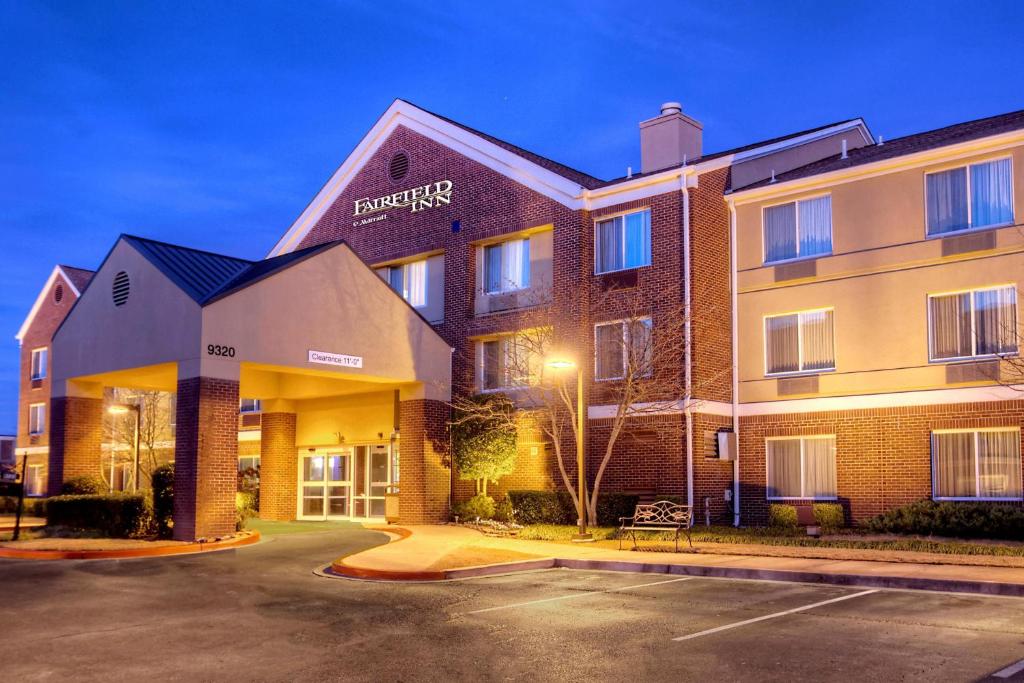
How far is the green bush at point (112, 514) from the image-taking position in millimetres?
21109

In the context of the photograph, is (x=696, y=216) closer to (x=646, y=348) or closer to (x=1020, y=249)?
(x=646, y=348)

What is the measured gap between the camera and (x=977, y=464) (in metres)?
22.0

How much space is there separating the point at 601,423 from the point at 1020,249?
34.8ft

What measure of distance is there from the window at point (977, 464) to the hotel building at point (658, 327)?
45mm

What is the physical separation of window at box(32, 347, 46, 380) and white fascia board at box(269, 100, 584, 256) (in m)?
20.1

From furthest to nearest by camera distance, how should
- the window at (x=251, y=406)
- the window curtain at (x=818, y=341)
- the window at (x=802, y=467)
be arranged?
the window at (x=251, y=406), the window curtain at (x=818, y=341), the window at (x=802, y=467)

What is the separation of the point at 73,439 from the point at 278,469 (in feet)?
23.2

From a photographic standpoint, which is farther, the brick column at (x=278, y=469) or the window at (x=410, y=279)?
the window at (x=410, y=279)

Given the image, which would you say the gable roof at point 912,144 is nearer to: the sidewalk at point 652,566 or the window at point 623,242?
the window at point 623,242

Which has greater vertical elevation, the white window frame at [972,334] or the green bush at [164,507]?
the white window frame at [972,334]

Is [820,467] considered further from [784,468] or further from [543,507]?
[543,507]

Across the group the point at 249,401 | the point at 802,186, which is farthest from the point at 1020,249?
the point at 249,401

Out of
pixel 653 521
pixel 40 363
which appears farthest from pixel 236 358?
pixel 40 363

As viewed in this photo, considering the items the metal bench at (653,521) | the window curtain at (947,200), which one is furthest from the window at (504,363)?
the window curtain at (947,200)
